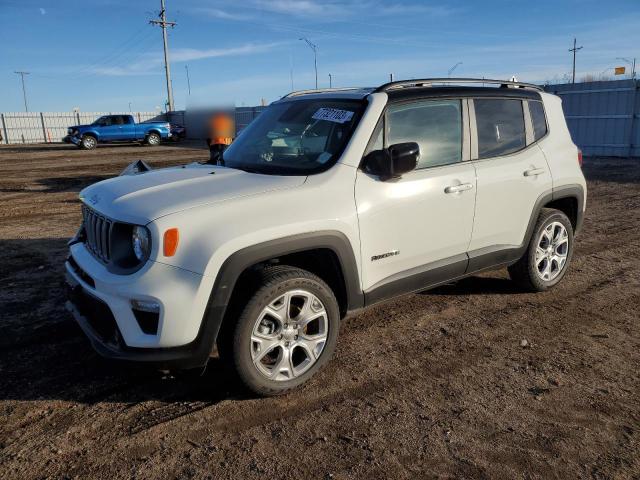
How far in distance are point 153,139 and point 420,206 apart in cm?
3077

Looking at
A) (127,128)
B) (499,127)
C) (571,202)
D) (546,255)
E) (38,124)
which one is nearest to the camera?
(499,127)

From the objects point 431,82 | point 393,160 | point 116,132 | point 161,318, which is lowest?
point 161,318

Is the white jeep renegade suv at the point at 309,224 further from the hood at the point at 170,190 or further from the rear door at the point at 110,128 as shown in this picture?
the rear door at the point at 110,128

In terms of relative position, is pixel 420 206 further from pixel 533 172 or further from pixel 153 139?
pixel 153 139

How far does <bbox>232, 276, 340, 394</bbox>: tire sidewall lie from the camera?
3.09 m

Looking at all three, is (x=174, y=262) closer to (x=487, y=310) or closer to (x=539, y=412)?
(x=539, y=412)

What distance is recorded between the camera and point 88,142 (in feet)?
95.7

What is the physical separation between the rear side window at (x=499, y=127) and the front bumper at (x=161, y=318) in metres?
2.64

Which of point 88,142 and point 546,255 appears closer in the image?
point 546,255

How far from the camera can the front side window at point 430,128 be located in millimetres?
3898

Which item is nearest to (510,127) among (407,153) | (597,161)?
(407,153)

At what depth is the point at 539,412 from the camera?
317 cm

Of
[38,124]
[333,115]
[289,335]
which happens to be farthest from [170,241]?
[38,124]

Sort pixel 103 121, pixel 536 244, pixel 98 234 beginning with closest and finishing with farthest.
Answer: pixel 98 234 < pixel 536 244 < pixel 103 121
